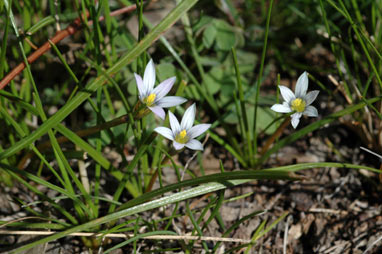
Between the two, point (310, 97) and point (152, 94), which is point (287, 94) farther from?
point (152, 94)

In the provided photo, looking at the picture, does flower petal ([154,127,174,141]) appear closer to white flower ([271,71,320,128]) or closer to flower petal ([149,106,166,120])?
flower petal ([149,106,166,120])

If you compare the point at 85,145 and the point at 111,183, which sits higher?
the point at 85,145

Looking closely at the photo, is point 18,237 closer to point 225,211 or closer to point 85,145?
point 85,145

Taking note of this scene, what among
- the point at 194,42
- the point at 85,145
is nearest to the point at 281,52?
the point at 194,42

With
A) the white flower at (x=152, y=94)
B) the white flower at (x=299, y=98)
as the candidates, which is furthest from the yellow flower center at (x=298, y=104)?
the white flower at (x=152, y=94)

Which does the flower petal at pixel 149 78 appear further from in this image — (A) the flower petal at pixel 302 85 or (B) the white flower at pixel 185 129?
(A) the flower petal at pixel 302 85

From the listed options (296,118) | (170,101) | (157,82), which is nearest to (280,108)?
(296,118)
